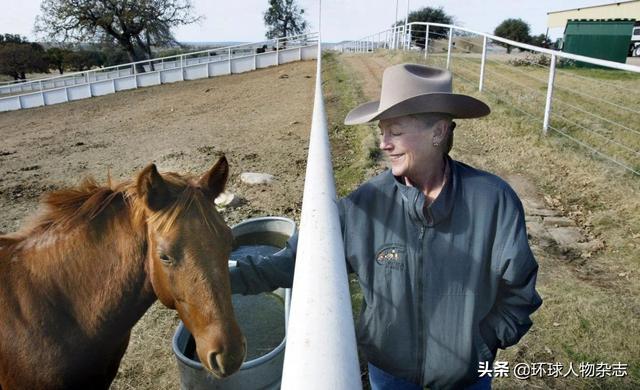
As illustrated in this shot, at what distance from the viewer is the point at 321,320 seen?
771 mm

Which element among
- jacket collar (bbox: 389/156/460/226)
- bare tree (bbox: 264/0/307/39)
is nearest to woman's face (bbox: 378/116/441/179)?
jacket collar (bbox: 389/156/460/226)

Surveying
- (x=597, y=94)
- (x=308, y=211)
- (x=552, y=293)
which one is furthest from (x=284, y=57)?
(x=308, y=211)

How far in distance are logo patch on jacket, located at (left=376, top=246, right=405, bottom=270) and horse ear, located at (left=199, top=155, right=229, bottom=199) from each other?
80cm

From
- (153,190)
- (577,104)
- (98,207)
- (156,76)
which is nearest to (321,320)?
(153,190)

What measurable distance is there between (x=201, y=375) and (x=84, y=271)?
0.74 metres

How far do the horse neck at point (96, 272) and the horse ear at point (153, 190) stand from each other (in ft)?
0.70

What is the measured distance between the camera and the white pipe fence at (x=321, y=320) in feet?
2.24

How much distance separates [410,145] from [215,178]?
2.91ft

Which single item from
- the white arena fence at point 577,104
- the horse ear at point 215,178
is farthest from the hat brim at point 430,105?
the white arena fence at point 577,104

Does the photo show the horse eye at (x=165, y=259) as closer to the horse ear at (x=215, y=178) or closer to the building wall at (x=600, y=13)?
the horse ear at (x=215, y=178)

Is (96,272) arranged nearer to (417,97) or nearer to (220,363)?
(220,363)

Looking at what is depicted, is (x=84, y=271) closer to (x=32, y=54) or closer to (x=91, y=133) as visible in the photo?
(x=91, y=133)

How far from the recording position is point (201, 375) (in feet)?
6.79

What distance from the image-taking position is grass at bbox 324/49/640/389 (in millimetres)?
2775
